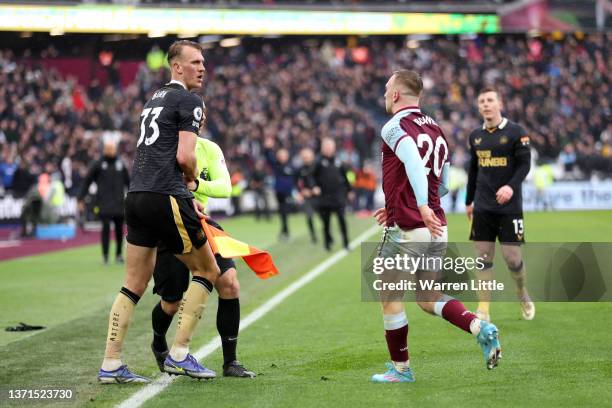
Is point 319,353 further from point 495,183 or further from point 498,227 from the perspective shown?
point 495,183

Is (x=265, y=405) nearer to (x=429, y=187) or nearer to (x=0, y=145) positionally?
(x=429, y=187)

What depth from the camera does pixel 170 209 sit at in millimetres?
7391

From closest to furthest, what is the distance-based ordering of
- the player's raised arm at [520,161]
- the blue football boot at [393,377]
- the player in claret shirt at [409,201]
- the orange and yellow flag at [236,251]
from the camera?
the player in claret shirt at [409,201], the blue football boot at [393,377], the orange and yellow flag at [236,251], the player's raised arm at [520,161]

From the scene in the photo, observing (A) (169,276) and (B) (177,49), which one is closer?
(B) (177,49)

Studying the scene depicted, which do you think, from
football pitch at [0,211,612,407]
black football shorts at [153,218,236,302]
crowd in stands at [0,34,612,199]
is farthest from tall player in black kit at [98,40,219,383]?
crowd in stands at [0,34,612,199]

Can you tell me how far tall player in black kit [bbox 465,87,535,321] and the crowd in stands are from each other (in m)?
23.9

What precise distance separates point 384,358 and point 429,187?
185cm

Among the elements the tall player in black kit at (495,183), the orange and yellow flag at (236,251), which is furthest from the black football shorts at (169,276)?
the tall player in black kit at (495,183)

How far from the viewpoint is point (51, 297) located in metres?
14.6

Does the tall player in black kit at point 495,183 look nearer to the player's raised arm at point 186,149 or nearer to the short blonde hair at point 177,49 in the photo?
the short blonde hair at point 177,49

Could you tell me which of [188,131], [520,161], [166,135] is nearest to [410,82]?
[188,131]

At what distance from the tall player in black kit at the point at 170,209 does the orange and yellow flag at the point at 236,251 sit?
22 centimetres

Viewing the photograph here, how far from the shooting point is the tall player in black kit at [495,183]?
1077 cm

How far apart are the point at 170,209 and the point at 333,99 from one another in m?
36.6
